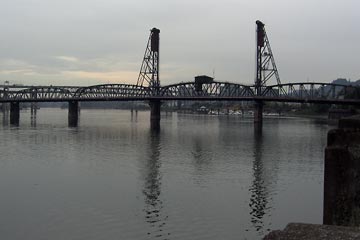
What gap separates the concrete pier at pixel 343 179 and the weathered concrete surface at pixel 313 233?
9.91 metres

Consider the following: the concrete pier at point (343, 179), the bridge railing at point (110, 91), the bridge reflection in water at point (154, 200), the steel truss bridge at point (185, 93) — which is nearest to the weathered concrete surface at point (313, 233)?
the concrete pier at point (343, 179)

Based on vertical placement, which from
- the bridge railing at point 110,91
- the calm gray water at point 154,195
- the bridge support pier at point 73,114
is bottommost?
the calm gray water at point 154,195

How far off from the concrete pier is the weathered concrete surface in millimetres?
9915

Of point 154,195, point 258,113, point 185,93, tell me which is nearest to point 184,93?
point 185,93

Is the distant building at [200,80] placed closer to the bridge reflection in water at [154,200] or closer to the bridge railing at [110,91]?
the bridge railing at [110,91]

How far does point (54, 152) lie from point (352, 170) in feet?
151

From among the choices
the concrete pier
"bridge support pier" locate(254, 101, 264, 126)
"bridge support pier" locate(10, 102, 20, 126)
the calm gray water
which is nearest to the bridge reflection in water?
the calm gray water

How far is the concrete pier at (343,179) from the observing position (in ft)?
57.2

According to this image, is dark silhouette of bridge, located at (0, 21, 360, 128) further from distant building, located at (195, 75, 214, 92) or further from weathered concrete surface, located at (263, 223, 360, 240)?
weathered concrete surface, located at (263, 223, 360, 240)

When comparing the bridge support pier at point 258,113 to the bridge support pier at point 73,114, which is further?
the bridge support pier at point 258,113

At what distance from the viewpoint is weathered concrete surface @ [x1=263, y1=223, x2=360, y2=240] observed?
24.2ft

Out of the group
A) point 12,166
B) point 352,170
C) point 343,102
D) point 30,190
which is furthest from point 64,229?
point 343,102

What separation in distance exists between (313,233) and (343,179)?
10.7 m

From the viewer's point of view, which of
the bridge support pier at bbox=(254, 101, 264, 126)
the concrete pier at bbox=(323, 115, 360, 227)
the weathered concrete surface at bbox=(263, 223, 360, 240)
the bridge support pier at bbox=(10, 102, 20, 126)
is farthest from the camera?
the bridge support pier at bbox=(254, 101, 264, 126)
